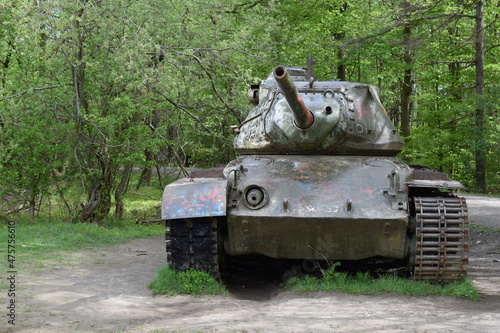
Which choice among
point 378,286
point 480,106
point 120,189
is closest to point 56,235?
point 120,189

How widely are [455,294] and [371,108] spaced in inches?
119

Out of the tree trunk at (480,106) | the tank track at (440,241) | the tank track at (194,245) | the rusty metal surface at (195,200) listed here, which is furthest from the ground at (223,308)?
the tree trunk at (480,106)

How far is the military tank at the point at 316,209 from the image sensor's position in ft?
22.2

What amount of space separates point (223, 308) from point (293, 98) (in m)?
2.62

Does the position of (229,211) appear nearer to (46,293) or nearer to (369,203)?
(369,203)

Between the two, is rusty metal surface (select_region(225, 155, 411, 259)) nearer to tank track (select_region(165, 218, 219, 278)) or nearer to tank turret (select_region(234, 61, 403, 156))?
tank track (select_region(165, 218, 219, 278))

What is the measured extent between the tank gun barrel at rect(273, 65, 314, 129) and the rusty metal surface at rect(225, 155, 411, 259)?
637 mm

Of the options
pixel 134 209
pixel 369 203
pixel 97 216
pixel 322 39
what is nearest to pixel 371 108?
pixel 369 203

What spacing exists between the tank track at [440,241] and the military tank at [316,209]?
0.01 m

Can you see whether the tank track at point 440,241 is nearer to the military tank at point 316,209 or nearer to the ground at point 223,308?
the military tank at point 316,209

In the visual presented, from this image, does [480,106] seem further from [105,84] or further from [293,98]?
[293,98]

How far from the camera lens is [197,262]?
23.4ft

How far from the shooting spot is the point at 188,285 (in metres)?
6.83

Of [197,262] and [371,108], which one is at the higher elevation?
[371,108]
